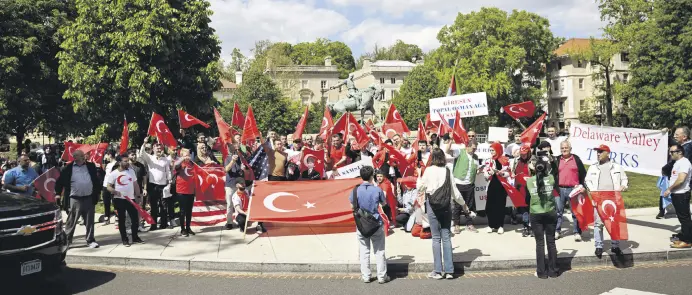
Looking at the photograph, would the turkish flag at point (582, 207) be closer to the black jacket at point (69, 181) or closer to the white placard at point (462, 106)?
the white placard at point (462, 106)

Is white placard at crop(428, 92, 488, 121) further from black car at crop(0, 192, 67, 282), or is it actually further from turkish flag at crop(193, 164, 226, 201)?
black car at crop(0, 192, 67, 282)

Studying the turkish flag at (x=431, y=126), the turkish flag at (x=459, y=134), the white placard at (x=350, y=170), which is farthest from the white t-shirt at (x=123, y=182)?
the turkish flag at (x=431, y=126)

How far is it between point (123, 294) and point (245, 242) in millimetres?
3223

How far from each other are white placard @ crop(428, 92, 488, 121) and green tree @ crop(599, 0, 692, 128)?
2992cm

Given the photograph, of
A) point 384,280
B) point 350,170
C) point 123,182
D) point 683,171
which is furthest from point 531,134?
point 123,182

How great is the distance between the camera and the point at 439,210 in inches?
311

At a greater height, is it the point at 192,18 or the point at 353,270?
the point at 192,18

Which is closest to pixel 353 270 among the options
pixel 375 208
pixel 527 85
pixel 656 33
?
pixel 375 208

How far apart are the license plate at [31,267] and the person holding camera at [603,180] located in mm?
8485

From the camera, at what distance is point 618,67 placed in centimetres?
6969

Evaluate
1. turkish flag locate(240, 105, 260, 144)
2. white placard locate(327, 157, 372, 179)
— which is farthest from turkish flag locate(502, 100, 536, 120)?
turkish flag locate(240, 105, 260, 144)

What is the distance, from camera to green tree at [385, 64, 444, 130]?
2537 inches

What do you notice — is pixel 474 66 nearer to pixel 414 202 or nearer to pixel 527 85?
pixel 527 85

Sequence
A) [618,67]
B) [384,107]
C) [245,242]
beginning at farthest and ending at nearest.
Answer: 1. [384,107]
2. [618,67]
3. [245,242]
